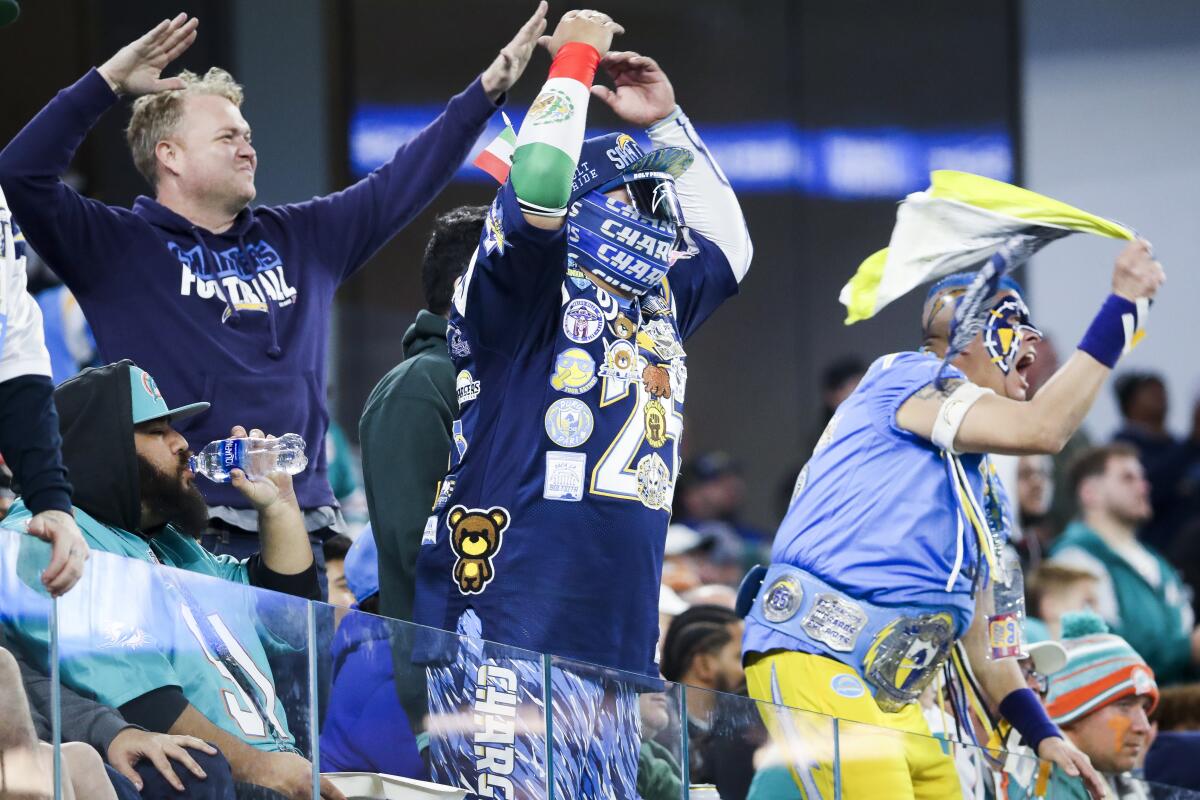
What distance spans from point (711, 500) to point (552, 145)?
7.04 meters

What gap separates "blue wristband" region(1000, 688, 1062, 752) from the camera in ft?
16.6

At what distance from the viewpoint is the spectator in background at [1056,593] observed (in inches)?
305

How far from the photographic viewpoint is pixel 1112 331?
4.38 meters

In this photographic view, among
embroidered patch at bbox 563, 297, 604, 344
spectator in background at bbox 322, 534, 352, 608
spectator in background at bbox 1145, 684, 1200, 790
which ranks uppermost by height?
embroidered patch at bbox 563, 297, 604, 344

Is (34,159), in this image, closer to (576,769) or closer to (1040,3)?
(576,769)

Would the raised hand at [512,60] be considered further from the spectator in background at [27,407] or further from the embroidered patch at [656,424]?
the spectator in background at [27,407]

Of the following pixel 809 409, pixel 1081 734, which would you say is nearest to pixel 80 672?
pixel 1081 734

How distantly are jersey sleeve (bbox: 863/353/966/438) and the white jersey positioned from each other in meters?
1.92

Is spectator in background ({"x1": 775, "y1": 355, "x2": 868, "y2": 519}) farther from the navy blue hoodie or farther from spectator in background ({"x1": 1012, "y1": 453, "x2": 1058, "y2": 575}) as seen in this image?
the navy blue hoodie

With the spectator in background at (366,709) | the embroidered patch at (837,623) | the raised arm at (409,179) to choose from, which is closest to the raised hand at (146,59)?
the raised arm at (409,179)

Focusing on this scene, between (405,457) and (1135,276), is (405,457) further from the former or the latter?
(1135,276)

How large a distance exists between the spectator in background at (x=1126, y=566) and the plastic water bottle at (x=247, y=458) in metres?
4.52

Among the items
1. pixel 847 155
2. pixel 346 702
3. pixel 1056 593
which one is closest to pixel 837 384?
pixel 847 155

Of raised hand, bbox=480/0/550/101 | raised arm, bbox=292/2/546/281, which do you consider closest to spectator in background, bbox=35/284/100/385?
raised arm, bbox=292/2/546/281
